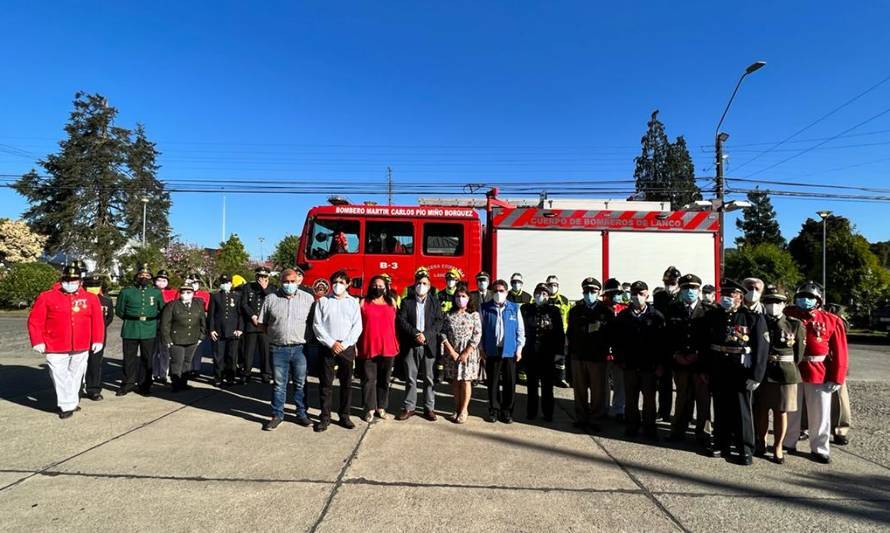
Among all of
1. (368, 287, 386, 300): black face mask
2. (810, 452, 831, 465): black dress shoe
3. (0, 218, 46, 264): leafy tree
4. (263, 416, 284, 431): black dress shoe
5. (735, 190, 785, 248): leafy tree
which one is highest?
(735, 190, 785, 248): leafy tree

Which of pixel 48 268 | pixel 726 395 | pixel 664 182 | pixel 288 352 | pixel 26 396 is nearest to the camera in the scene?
pixel 726 395

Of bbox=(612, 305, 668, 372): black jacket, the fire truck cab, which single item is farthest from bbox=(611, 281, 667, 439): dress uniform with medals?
the fire truck cab

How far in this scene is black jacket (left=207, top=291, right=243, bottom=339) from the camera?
8023 mm

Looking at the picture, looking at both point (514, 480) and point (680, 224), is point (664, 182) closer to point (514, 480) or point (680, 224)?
point (680, 224)

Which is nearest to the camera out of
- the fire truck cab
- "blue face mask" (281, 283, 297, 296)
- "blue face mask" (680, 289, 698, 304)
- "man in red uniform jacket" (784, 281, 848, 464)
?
"man in red uniform jacket" (784, 281, 848, 464)

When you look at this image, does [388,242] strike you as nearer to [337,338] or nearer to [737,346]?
[337,338]

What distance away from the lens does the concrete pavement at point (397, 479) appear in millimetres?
3422

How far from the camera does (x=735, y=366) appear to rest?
466 centimetres

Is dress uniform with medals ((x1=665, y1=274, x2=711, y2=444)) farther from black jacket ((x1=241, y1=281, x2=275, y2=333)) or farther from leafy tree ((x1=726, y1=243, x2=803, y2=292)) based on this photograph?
leafy tree ((x1=726, y1=243, x2=803, y2=292))

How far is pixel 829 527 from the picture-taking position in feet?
11.2

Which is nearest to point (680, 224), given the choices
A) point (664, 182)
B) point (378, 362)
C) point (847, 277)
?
point (378, 362)

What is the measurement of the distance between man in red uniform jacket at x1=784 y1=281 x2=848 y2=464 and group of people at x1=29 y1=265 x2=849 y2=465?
1cm

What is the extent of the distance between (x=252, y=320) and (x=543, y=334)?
4720 mm

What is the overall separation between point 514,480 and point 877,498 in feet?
9.77
